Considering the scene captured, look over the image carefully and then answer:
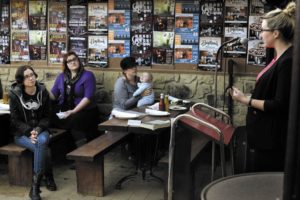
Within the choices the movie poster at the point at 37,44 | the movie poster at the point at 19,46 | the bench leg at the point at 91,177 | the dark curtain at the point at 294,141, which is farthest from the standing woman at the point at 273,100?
the movie poster at the point at 19,46

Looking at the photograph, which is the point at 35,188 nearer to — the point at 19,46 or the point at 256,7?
the point at 19,46

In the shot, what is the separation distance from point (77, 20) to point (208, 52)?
6.60 ft

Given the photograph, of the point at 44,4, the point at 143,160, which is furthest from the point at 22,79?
the point at 44,4

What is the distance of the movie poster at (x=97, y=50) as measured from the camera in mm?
6508

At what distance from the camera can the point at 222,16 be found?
5941mm

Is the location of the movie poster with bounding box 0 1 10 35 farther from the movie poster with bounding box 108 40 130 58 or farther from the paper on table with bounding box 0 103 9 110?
the paper on table with bounding box 0 103 9 110

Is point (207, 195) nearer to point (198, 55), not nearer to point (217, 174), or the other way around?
point (217, 174)

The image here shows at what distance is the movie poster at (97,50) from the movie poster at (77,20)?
0.18 meters

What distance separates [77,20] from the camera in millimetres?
6555

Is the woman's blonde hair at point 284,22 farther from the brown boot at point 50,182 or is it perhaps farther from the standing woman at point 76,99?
the standing woman at point 76,99

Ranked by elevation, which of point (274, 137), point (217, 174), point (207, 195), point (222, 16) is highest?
point (222, 16)

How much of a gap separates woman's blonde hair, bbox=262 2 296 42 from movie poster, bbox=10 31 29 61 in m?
4.82

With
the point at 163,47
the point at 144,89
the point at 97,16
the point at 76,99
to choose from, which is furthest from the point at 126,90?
the point at 97,16

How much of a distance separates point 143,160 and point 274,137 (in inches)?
94.4
